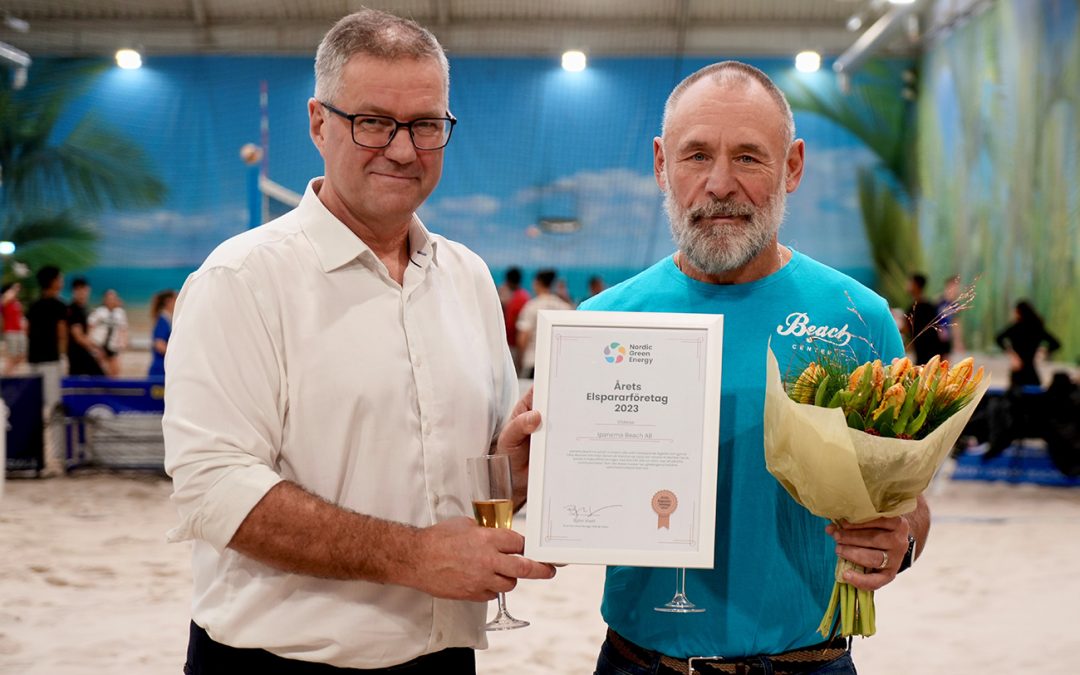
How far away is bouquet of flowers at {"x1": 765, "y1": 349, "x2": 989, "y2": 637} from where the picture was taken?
1.52 metres

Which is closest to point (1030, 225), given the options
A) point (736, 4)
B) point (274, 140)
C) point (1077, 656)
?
point (736, 4)

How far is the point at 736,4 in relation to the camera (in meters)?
16.2

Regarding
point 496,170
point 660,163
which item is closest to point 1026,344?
point 660,163

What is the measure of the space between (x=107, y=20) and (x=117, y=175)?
2.45 metres

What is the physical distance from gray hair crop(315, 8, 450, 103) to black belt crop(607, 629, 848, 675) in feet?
3.72

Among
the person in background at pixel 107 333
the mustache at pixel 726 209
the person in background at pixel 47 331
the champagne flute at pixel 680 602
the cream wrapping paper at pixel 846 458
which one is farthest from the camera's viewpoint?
the person in background at pixel 107 333

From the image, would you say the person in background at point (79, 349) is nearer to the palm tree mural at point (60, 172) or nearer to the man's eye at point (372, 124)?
the palm tree mural at point (60, 172)

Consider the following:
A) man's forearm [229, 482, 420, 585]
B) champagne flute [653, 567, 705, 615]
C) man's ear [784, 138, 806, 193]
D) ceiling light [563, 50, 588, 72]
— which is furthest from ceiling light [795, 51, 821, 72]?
man's forearm [229, 482, 420, 585]

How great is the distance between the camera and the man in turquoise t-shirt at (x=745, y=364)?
71.2 inches

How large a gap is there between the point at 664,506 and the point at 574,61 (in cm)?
1556

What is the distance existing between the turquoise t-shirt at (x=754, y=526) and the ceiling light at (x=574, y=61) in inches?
594

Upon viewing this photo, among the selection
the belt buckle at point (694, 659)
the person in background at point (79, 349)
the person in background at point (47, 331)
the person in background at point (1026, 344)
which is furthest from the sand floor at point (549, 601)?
the belt buckle at point (694, 659)

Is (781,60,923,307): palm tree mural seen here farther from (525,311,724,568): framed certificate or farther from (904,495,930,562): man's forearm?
(525,311,724,568): framed certificate
